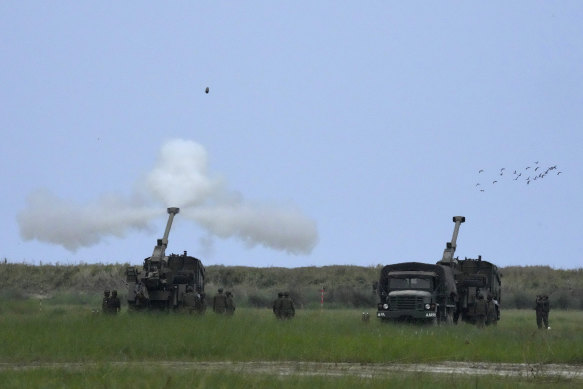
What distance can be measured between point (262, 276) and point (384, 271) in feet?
134

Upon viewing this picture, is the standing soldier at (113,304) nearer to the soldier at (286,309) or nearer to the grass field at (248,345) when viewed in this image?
the grass field at (248,345)

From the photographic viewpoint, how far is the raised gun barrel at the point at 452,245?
1695 inches

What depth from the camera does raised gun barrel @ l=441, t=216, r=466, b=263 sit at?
141ft

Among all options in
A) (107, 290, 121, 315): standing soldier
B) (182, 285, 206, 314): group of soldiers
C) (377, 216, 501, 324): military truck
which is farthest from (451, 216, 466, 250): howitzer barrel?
(107, 290, 121, 315): standing soldier

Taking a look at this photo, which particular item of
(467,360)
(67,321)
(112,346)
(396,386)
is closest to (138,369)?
(396,386)

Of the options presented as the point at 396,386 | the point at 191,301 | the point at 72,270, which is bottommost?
the point at 396,386

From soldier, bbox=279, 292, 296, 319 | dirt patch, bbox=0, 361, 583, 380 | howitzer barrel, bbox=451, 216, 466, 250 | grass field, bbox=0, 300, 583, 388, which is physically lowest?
dirt patch, bbox=0, 361, 583, 380

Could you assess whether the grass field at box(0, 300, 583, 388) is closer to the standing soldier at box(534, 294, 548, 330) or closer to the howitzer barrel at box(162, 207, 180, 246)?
the standing soldier at box(534, 294, 548, 330)

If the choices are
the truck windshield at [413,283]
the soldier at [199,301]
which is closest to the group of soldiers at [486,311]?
the truck windshield at [413,283]

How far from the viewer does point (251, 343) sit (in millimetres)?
25297

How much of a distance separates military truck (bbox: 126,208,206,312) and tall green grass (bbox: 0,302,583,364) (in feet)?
31.4

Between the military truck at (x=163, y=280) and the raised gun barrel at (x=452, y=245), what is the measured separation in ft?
32.1

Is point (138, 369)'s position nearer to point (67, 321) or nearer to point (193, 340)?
point (193, 340)

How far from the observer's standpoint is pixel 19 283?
73.6 metres
